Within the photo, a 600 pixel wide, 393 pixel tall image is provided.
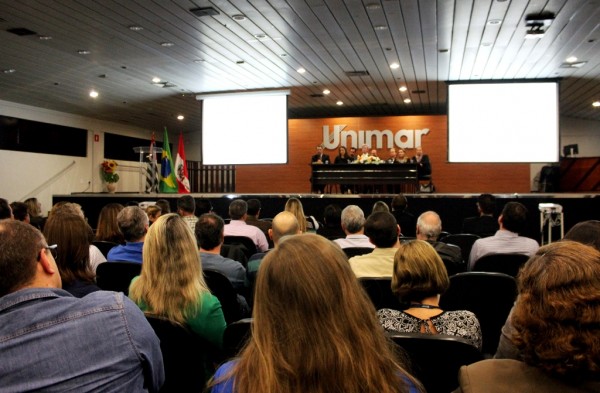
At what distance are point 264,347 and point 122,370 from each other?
0.45 m

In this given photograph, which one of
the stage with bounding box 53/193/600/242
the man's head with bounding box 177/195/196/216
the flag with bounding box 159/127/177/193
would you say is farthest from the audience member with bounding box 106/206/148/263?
the flag with bounding box 159/127/177/193

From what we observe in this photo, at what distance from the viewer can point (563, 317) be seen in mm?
1090

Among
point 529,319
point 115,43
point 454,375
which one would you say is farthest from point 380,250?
point 115,43

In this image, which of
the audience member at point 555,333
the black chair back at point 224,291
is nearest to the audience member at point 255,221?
the black chair back at point 224,291

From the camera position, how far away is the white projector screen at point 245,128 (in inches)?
→ 441

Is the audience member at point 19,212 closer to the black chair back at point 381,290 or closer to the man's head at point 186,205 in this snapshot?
the man's head at point 186,205

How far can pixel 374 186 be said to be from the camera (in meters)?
11.3

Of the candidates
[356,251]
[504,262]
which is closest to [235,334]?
[356,251]

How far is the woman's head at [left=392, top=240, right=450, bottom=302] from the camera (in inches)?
82.0

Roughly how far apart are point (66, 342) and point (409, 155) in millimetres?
13330

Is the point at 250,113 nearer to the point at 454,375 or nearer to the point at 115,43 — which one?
the point at 115,43

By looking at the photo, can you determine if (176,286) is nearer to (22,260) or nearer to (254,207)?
(22,260)

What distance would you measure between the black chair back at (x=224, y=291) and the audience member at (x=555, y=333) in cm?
173

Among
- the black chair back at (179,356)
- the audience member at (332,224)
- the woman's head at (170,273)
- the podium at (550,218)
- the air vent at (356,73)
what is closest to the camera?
the black chair back at (179,356)
